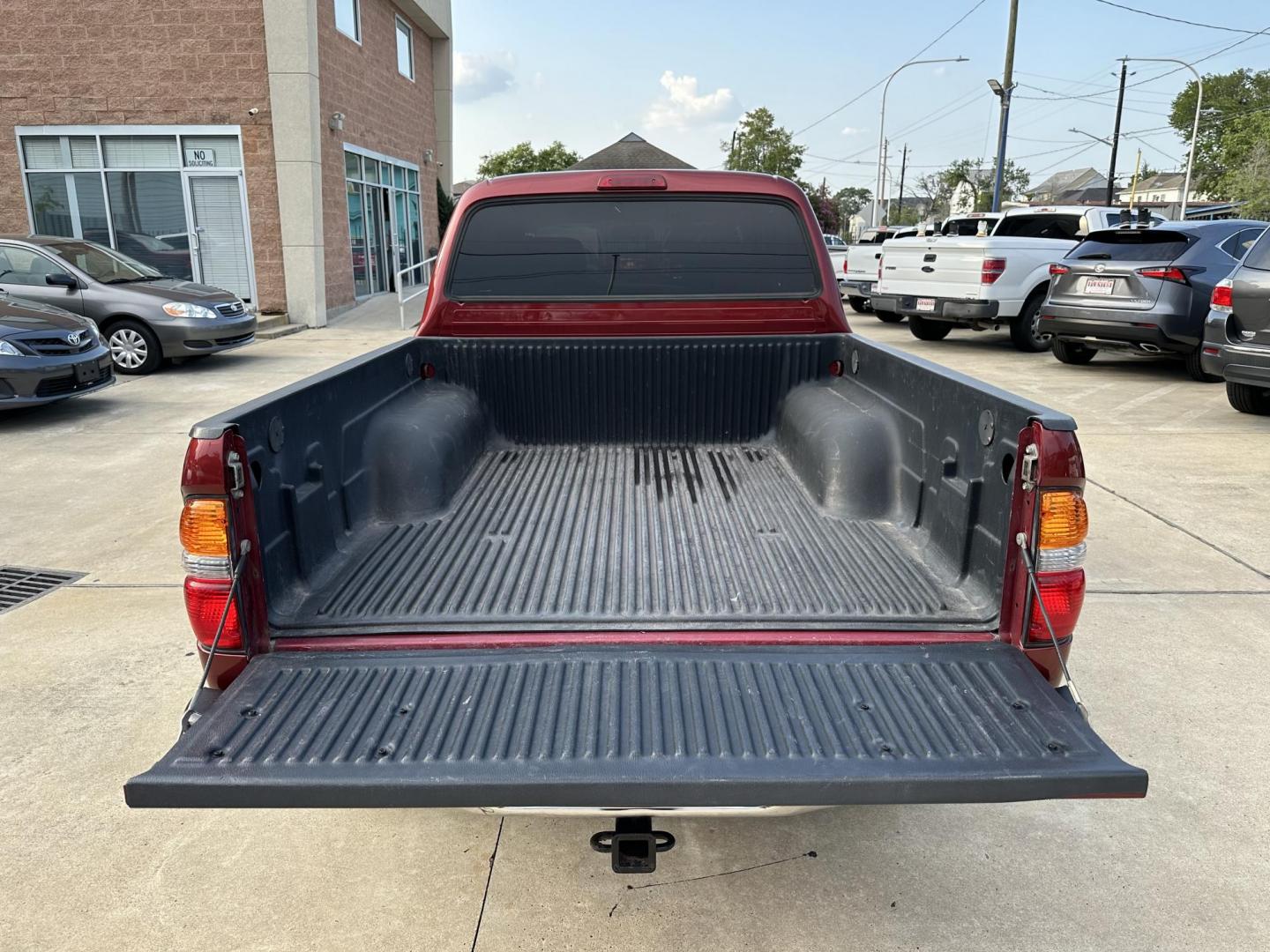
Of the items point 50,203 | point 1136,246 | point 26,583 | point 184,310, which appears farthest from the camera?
point 50,203

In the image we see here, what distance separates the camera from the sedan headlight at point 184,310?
10.8m

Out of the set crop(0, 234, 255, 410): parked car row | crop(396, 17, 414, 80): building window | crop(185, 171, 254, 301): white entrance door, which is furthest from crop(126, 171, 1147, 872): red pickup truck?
crop(396, 17, 414, 80): building window

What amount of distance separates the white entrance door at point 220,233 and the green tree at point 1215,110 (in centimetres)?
7618

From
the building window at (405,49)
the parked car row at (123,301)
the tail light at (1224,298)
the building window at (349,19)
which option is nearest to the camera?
the tail light at (1224,298)

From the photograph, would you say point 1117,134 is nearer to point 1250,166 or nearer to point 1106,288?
point 1250,166

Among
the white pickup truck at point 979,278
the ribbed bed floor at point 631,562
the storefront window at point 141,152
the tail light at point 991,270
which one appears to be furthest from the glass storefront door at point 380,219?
the ribbed bed floor at point 631,562

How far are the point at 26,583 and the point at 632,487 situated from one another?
3.41 metres

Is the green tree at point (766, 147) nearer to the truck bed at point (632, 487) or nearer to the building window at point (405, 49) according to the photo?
the building window at point (405, 49)

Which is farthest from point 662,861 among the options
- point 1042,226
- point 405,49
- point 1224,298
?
point 405,49

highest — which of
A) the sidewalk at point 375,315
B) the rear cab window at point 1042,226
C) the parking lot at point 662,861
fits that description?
the rear cab window at point 1042,226

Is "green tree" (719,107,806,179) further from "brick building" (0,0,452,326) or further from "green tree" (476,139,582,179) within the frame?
"brick building" (0,0,452,326)

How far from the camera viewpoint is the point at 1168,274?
32.0 ft

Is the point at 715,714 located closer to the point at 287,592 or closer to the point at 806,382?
the point at 287,592

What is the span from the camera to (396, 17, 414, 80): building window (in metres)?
21.9
